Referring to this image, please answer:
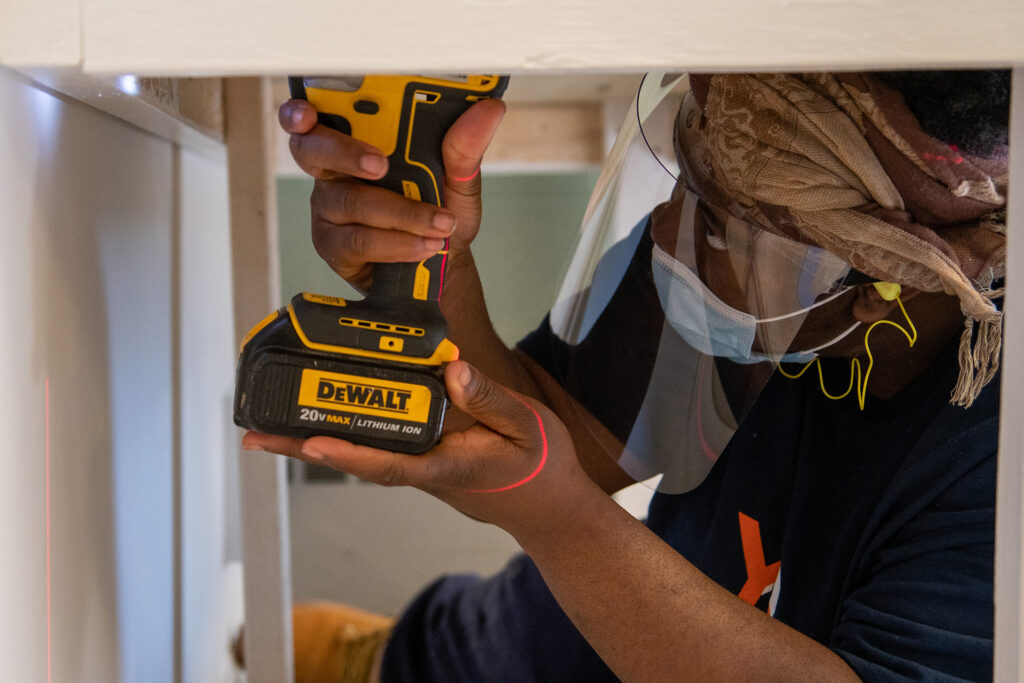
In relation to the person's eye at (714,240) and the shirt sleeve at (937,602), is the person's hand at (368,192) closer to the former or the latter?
the person's eye at (714,240)

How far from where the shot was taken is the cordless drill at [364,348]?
1.77 feet

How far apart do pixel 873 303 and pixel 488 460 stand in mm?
422

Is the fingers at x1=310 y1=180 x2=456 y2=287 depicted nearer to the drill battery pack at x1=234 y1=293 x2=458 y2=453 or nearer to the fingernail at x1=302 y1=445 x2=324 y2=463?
the drill battery pack at x1=234 y1=293 x2=458 y2=453

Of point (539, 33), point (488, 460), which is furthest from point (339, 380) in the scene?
point (539, 33)

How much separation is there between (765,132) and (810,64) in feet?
0.65

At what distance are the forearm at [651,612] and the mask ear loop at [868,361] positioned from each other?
31cm

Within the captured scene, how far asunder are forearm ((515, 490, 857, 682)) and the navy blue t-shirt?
0.30ft

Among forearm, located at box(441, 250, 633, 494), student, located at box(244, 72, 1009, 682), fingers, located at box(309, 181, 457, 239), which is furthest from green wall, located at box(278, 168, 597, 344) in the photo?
fingers, located at box(309, 181, 457, 239)

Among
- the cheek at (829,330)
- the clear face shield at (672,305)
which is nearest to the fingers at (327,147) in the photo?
the clear face shield at (672,305)

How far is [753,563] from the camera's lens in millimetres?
983

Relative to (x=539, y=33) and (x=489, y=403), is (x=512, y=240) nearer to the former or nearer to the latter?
(x=489, y=403)

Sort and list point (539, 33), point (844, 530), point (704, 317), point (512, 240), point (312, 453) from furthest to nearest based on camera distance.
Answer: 1. point (512, 240)
2. point (844, 530)
3. point (704, 317)
4. point (312, 453)
5. point (539, 33)

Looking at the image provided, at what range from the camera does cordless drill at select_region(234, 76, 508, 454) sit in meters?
0.54

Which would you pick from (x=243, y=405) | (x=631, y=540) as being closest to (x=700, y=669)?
(x=631, y=540)
